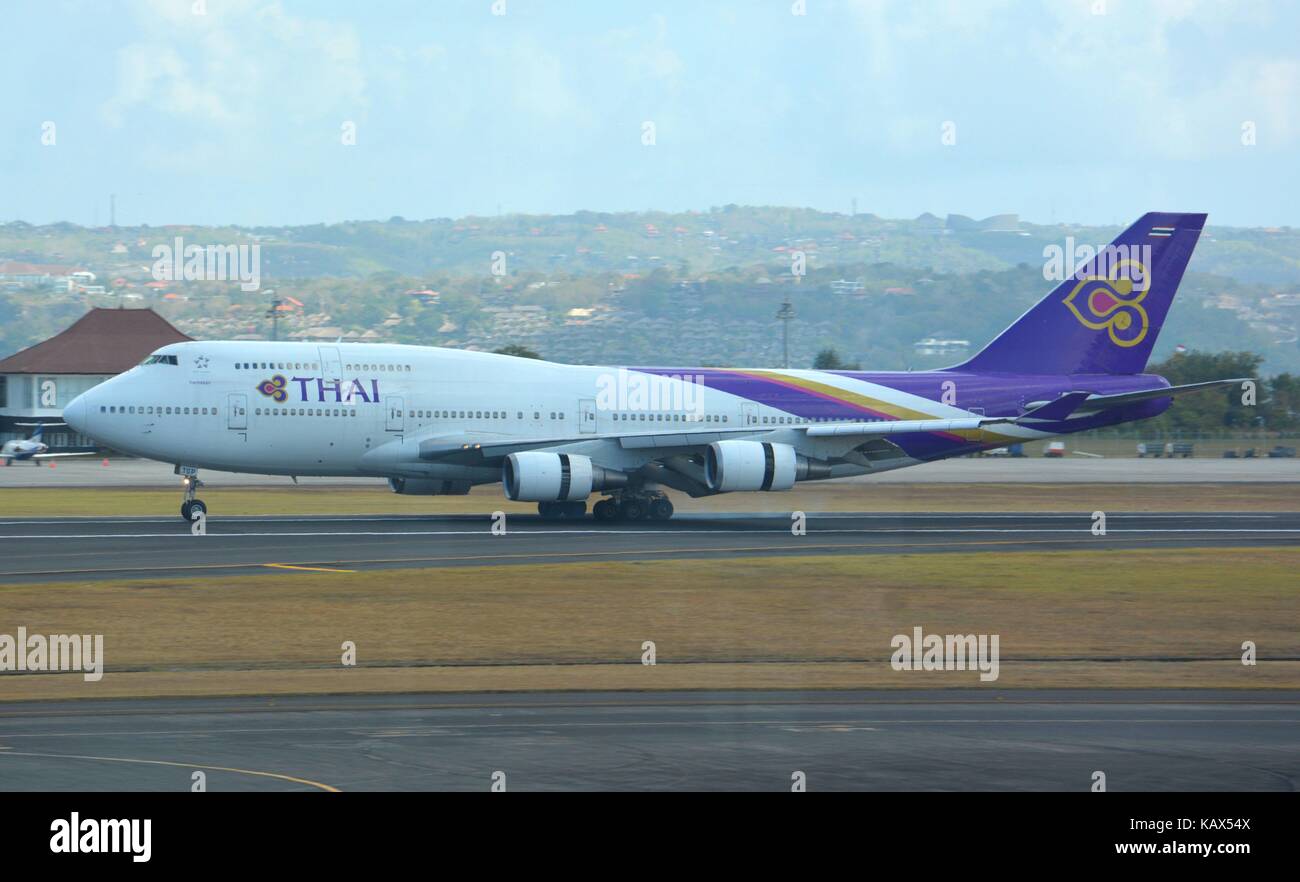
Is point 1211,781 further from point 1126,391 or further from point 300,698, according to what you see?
point 1126,391

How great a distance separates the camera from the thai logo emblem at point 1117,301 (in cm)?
5319

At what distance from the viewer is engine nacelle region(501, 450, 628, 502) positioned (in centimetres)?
4369

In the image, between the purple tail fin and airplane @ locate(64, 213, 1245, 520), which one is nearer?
airplane @ locate(64, 213, 1245, 520)

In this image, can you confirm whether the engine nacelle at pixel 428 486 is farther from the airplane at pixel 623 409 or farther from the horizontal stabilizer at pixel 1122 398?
the horizontal stabilizer at pixel 1122 398

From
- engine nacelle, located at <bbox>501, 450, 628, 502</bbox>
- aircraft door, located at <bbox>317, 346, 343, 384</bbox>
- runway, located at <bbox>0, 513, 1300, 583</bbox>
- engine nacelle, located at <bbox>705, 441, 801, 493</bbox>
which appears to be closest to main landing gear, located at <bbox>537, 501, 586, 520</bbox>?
runway, located at <bbox>0, 513, 1300, 583</bbox>

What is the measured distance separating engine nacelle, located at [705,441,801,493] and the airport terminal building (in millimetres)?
77152

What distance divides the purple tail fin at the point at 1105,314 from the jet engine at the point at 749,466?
10.7m

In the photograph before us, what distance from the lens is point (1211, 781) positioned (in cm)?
1492

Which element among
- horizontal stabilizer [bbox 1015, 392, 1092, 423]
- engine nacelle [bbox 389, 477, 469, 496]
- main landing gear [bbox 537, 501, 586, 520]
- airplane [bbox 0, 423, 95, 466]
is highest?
horizontal stabilizer [bbox 1015, 392, 1092, 423]

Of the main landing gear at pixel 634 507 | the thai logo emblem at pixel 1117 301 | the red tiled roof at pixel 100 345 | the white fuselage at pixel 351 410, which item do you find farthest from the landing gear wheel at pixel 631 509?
the red tiled roof at pixel 100 345

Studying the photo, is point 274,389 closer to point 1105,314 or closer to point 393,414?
point 393,414

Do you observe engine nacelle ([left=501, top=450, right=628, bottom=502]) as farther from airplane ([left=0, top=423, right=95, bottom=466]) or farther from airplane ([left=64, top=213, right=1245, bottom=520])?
airplane ([left=0, top=423, right=95, bottom=466])

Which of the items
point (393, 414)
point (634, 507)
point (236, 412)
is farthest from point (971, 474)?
point (236, 412)

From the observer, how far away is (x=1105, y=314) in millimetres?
53188
